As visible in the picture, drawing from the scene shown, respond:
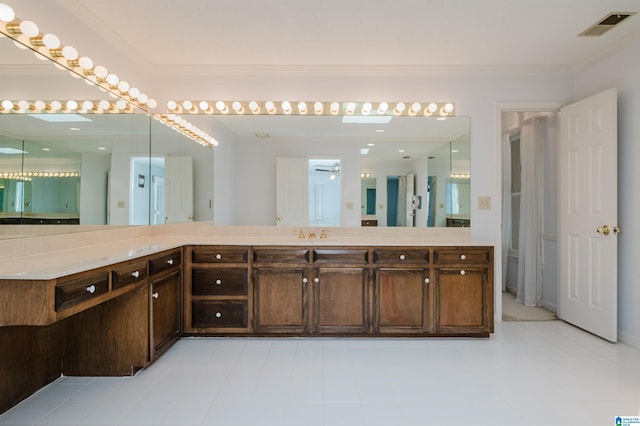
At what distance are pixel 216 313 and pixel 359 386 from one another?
4.31 ft

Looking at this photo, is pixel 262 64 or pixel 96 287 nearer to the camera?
pixel 96 287

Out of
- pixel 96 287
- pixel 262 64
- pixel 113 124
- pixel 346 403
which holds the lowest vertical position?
pixel 346 403

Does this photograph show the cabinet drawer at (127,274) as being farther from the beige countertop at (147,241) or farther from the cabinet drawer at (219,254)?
the cabinet drawer at (219,254)

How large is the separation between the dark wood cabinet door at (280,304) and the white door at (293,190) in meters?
0.63

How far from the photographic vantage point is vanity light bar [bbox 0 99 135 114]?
73.9 inches

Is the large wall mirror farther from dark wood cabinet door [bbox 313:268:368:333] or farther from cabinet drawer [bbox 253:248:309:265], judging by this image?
dark wood cabinet door [bbox 313:268:368:333]

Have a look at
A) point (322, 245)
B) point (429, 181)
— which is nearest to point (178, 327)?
point (322, 245)

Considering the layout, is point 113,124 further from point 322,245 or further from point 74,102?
point 322,245

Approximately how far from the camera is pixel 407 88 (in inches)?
126

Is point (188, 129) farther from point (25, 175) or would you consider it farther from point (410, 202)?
point (410, 202)

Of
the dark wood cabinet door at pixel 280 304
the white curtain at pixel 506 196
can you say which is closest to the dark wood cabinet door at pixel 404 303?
the dark wood cabinet door at pixel 280 304

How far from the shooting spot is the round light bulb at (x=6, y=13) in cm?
177

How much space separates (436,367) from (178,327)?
197cm

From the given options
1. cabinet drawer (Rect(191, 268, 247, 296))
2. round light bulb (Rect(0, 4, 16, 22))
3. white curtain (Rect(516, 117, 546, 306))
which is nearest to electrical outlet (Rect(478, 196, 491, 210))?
white curtain (Rect(516, 117, 546, 306))
